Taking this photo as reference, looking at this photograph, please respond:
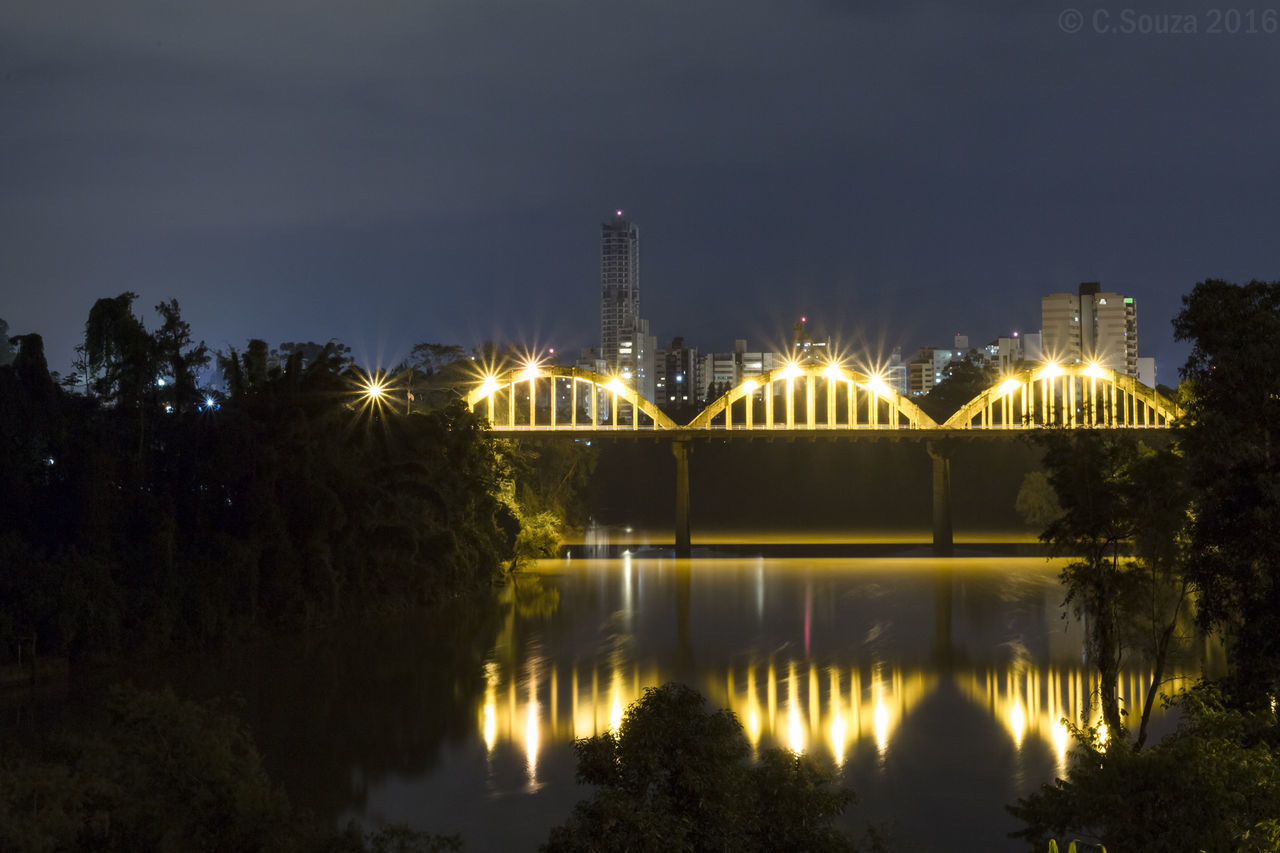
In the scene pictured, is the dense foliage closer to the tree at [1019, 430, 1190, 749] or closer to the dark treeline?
the tree at [1019, 430, 1190, 749]

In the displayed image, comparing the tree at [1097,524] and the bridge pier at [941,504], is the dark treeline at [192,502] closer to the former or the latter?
the tree at [1097,524]

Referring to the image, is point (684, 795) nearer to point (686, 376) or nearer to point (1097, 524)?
point (1097, 524)

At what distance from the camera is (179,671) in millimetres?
28672

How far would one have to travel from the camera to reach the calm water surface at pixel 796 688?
64.7ft

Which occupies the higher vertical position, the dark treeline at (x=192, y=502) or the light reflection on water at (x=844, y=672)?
the dark treeline at (x=192, y=502)

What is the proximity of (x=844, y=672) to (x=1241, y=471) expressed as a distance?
15.7m

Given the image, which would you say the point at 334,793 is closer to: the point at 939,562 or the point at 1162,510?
the point at 1162,510

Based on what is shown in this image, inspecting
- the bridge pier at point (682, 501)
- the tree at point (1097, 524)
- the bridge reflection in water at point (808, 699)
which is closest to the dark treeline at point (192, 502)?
the bridge reflection in water at point (808, 699)

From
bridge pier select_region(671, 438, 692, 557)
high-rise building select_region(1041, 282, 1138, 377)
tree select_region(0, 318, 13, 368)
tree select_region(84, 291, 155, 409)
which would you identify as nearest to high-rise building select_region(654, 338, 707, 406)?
high-rise building select_region(1041, 282, 1138, 377)

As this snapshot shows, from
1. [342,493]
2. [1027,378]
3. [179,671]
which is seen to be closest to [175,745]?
[179,671]

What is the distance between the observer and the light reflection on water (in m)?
21.1

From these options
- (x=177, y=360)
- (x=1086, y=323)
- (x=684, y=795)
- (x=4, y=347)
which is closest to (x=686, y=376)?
(x=1086, y=323)

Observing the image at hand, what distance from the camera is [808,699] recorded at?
2697cm

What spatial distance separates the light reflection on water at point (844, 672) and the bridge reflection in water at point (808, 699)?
2.9 inches
